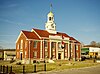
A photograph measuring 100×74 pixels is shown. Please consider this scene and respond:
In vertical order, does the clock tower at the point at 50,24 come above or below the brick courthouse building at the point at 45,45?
above

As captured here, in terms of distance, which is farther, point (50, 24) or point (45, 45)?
point (50, 24)

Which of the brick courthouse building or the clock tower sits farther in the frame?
the clock tower

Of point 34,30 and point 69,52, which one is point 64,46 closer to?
point 69,52

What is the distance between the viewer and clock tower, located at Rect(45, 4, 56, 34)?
71.2 meters

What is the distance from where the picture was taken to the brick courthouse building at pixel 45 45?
61094 mm

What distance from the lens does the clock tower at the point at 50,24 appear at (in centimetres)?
7115

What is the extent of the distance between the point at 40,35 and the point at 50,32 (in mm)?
7480

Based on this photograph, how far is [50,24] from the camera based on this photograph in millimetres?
71375

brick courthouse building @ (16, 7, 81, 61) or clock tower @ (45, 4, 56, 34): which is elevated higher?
clock tower @ (45, 4, 56, 34)

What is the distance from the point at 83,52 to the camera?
118 metres

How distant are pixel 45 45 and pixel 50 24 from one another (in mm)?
10327

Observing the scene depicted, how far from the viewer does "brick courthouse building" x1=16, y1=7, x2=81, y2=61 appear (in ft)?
200

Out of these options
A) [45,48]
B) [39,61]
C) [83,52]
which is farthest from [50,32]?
[83,52]

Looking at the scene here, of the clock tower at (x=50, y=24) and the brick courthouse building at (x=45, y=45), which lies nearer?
the brick courthouse building at (x=45, y=45)
